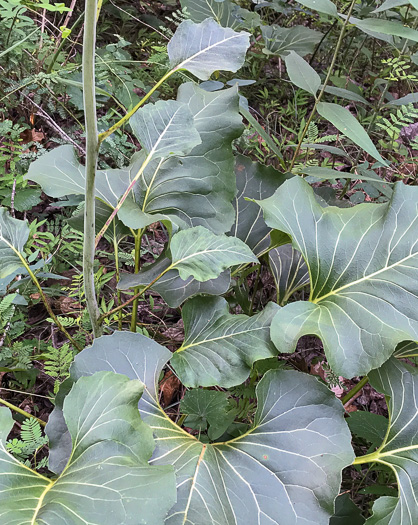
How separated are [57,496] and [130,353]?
12.0 inches

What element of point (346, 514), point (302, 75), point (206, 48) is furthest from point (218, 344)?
point (302, 75)

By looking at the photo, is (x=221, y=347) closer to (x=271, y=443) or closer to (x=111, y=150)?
(x=271, y=443)

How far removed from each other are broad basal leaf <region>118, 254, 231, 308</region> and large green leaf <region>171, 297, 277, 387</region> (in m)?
0.02

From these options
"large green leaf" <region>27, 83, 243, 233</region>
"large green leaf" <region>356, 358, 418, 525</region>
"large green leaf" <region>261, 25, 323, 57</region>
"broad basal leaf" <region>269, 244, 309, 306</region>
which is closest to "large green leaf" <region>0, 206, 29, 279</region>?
"large green leaf" <region>27, 83, 243, 233</region>

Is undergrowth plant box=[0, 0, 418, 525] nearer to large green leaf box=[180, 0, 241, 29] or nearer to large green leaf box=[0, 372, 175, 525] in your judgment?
large green leaf box=[0, 372, 175, 525]

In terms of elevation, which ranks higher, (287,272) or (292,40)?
(292,40)

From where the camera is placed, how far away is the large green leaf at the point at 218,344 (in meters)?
0.90

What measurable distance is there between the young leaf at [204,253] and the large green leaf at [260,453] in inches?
7.5

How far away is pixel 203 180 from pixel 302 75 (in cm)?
57

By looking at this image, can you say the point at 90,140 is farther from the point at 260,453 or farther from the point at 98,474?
the point at 260,453

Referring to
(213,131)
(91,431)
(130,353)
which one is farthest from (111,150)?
(91,431)

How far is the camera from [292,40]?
2.20 m

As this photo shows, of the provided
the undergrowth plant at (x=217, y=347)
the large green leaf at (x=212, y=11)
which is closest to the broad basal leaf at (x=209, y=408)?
the undergrowth plant at (x=217, y=347)

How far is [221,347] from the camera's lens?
95cm
